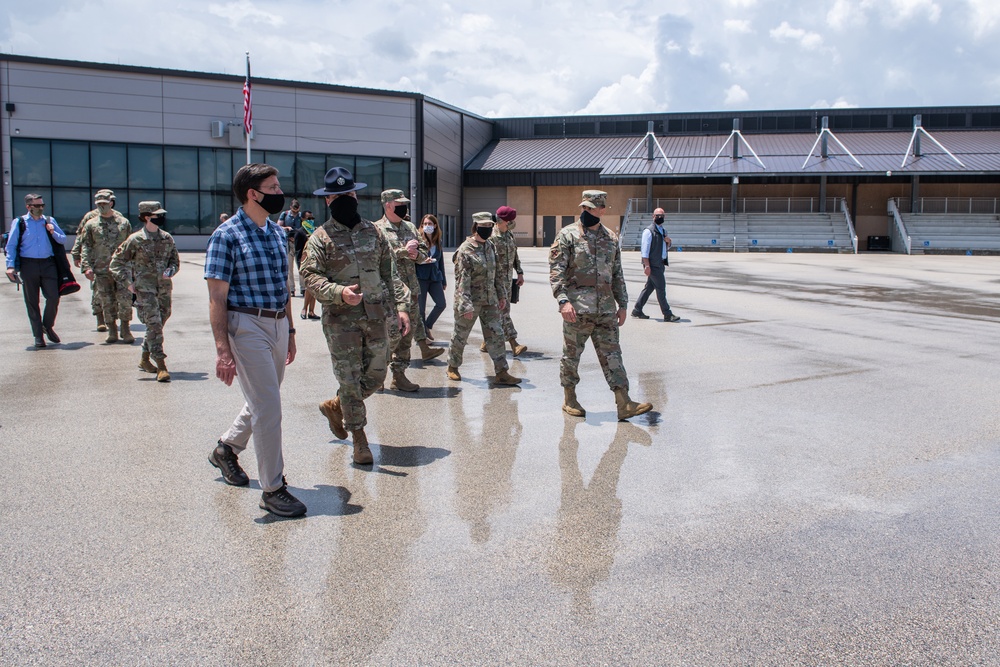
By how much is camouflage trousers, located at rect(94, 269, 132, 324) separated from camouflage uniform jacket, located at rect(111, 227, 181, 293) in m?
2.68

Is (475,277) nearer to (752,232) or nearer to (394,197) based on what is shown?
(394,197)

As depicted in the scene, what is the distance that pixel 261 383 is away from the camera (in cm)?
480

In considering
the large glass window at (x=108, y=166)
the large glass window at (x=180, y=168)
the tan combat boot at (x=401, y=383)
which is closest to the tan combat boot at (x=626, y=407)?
the tan combat boot at (x=401, y=383)

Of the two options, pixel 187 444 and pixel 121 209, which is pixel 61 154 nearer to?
pixel 121 209

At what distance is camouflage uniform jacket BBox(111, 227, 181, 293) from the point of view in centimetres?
860

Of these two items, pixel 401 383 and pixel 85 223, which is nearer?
pixel 401 383

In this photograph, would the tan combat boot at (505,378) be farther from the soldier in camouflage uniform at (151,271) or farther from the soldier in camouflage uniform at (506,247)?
the soldier in camouflage uniform at (151,271)

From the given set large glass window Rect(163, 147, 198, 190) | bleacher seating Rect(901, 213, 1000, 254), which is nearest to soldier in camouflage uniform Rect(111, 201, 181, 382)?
large glass window Rect(163, 147, 198, 190)

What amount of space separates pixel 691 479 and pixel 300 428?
3.09 m

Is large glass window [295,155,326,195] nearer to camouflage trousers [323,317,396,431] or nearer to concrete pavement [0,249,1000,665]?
concrete pavement [0,249,1000,665]

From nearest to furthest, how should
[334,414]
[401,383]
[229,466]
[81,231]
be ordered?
[229,466] → [334,414] → [401,383] → [81,231]

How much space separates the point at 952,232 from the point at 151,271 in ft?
146

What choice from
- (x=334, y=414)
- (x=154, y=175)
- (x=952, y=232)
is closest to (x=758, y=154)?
(x=952, y=232)

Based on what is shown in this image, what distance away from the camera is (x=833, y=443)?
641 cm
